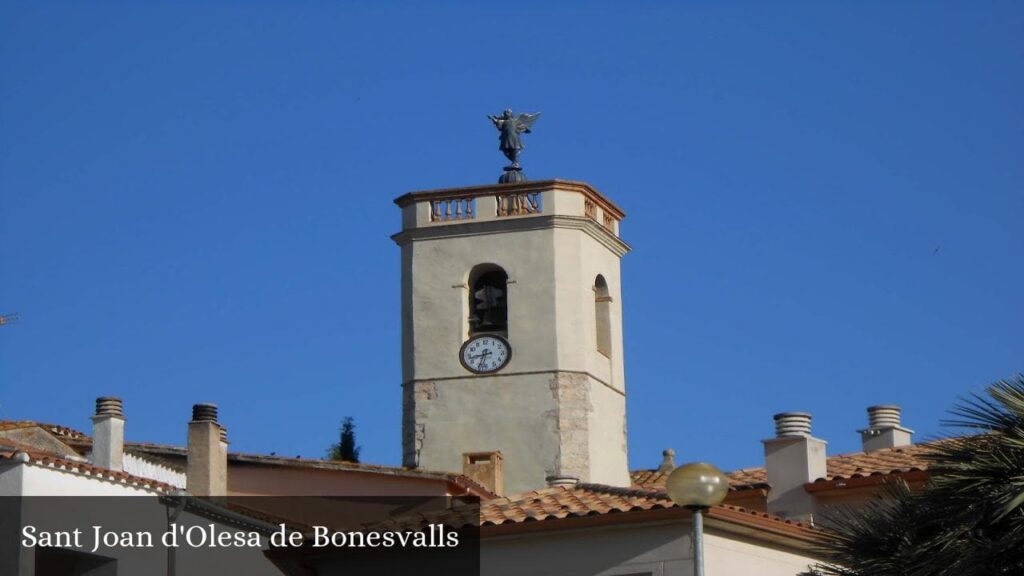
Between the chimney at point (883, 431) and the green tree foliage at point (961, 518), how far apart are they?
13665mm

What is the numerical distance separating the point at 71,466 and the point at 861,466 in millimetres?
9819

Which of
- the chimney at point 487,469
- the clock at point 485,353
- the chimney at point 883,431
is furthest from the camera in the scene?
the clock at point 485,353

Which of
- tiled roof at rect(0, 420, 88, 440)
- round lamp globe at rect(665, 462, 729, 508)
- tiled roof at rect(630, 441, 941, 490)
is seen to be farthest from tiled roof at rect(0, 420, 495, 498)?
round lamp globe at rect(665, 462, 729, 508)

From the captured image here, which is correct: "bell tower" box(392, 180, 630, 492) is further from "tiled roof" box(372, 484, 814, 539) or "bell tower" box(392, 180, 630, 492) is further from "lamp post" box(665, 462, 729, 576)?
"lamp post" box(665, 462, 729, 576)

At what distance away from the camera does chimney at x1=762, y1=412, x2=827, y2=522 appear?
2584 cm

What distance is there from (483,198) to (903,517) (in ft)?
105

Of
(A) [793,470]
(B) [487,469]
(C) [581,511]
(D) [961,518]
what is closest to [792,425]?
(A) [793,470]

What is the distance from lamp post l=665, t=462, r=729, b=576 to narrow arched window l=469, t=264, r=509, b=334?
31.3 meters

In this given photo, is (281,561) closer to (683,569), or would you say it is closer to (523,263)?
(683,569)

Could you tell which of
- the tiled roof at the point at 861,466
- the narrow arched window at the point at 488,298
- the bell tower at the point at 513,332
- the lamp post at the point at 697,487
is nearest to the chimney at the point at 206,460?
the tiled roof at the point at 861,466

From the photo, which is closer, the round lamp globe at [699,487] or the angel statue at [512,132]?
the round lamp globe at [699,487]

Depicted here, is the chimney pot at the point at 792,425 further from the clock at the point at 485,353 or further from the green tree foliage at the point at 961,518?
the clock at the point at 485,353

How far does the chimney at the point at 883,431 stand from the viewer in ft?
101

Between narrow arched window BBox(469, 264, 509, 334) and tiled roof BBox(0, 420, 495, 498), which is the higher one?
narrow arched window BBox(469, 264, 509, 334)
